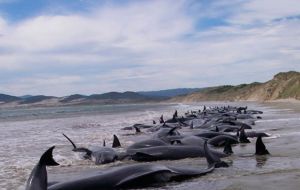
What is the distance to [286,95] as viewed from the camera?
8162cm

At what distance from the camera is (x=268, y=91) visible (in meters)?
97.5

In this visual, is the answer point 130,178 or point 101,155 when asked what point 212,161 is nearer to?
point 130,178

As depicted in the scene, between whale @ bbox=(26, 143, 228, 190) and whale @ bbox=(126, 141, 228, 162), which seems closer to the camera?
whale @ bbox=(26, 143, 228, 190)

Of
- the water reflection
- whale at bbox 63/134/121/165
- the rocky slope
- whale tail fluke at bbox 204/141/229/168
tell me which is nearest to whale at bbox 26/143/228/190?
whale tail fluke at bbox 204/141/229/168

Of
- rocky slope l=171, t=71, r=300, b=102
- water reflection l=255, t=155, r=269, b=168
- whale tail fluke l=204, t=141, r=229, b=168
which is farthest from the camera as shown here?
rocky slope l=171, t=71, r=300, b=102

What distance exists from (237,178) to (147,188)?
1.73 metres

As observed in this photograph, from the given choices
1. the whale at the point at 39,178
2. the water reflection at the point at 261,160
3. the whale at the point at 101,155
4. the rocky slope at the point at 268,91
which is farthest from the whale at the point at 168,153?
the rocky slope at the point at 268,91

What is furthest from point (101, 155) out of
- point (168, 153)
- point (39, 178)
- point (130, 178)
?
point (39, 178)

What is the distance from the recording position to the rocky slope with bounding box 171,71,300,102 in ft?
270

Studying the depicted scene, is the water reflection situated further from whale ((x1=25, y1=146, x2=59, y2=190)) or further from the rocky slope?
the rocky slope

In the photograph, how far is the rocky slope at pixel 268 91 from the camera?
82162mm

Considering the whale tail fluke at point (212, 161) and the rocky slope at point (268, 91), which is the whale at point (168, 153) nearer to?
the whale tail fluke at point (212, 161)

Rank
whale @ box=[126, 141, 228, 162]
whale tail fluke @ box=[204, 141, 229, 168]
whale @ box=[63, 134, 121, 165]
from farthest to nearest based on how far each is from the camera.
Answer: whale @ box=[63, 134, 121, 165]
whale @ box=[126, 141, 228, 162]
whale tail fluke @ box=[204, 141, 229, 168]

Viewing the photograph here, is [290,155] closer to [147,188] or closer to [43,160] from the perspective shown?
[147,188]
